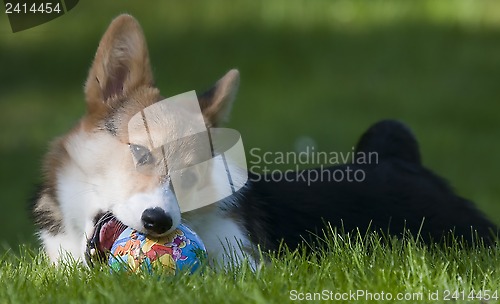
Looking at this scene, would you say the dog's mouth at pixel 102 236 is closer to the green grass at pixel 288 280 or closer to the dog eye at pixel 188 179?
the green grass at pixel 288 280

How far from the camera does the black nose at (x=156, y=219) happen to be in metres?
4.18

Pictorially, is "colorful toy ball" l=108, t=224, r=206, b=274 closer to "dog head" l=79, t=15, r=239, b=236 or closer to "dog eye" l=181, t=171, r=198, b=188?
"dog head" l=79, t=15, r=239, b=236

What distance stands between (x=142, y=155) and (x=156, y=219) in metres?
0.40

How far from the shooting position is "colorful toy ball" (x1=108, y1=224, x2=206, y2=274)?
427cm

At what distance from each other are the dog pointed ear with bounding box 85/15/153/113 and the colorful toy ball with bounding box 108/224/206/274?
0.76m

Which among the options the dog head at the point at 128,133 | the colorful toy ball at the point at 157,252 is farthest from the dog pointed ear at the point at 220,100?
the colorful toy ball at the point at 157,252

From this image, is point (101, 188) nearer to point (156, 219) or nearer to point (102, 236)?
point (102, 236)

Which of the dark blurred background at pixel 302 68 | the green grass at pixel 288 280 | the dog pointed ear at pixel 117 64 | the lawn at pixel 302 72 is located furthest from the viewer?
the dark blurred background at pixel 302 68

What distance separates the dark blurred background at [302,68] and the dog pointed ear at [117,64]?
17.4 feet

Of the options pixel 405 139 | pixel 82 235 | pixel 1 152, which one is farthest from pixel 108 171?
pixel 1 152

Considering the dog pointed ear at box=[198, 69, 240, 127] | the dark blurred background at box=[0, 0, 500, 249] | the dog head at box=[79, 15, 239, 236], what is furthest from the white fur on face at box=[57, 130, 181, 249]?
the dark blurred background at box=[0, 0, 500, 249]

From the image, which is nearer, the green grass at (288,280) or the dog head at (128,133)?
the green grass at (288,280)

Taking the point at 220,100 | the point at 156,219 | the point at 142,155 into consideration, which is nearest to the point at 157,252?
the point at 156,219

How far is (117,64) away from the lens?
16.0 ft
